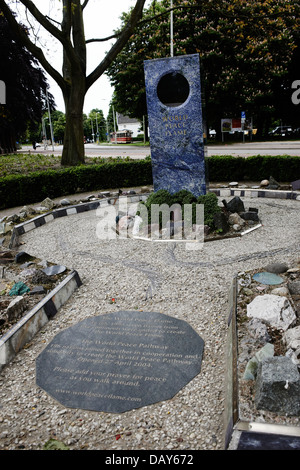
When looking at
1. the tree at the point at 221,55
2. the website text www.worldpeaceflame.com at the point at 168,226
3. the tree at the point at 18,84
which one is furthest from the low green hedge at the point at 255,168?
the tree at the point at 18,84

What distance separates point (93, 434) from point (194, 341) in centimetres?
141

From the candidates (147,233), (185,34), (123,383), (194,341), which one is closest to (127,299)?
(194,341)

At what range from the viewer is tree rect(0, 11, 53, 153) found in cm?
2694

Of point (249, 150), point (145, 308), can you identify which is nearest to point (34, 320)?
point (145, 308)

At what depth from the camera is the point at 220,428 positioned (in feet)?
8.72

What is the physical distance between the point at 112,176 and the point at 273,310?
10223mm

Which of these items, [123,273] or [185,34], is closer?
[123,273]

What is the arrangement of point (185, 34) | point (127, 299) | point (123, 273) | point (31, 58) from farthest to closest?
point (31, 58)
point (185, 34)
point (123, 273)
point (127, 299)

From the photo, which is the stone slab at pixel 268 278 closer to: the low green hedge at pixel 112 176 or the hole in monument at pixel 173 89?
the hole in monument at pixel 173 89

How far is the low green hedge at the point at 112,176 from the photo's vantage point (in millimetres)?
11109

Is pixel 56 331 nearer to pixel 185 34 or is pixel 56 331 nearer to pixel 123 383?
pixel 123 383

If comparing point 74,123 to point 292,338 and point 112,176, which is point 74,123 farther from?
point 292,338

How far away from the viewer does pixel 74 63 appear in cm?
1398

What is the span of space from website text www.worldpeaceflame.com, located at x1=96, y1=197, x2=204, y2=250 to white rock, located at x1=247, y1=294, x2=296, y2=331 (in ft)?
9.62
